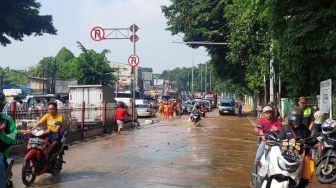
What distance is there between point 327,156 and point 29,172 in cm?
589

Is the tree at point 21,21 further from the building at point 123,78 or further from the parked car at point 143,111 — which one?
the building at point 123,78

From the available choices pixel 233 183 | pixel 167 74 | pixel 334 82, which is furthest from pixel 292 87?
pixel 167 74

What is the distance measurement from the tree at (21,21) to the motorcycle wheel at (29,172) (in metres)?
26.4

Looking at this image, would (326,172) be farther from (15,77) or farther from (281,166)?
(15,77)

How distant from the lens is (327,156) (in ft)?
33.0

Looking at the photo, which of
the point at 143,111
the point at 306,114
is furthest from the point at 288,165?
the point at 143,111

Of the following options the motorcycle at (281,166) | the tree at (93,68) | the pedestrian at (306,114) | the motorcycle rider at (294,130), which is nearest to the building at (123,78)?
the tree at (93,68)

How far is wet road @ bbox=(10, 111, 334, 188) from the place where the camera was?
992cm

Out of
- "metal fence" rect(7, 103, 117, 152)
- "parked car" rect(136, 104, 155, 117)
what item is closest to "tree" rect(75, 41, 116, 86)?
"parked car" rect(136, 104, 155, 117)

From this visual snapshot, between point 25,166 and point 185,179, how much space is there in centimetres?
321

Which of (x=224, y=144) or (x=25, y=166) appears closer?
(x=25, y=166)

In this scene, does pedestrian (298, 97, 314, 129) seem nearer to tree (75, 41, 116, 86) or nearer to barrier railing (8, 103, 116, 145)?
barrier railing (8, 103, 116, 145)

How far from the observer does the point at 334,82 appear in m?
14.1

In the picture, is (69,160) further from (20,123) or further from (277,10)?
(277,10)
